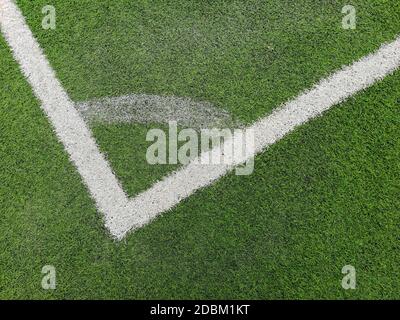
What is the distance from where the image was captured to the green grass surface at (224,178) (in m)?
3.31

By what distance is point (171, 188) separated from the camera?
11.2 feet

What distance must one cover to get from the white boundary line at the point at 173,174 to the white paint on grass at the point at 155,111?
146mm

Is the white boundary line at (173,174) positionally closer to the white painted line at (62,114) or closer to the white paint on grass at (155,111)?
the white painted line at (62,114)

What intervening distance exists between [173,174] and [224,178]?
1.22 ft

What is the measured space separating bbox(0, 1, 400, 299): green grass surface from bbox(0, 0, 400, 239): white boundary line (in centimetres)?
7

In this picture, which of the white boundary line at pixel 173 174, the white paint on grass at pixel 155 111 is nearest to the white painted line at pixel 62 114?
the white boundary line at pixel 173 174

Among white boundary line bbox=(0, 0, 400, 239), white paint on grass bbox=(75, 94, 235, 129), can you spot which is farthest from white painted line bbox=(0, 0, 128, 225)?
white paint on grass bbox=(75, 94, 235, 129)

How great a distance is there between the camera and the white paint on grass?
3553 millimetres

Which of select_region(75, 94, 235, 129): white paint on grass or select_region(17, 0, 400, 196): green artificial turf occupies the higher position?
select_region(17, 0, 400, 196): green artificial turf

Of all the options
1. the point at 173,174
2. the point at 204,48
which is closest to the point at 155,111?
the point at 173,174

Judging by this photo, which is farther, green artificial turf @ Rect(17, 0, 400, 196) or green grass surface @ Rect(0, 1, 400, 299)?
green artificial turf @ Rect(17, 0, 400, 196)

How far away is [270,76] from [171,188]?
1130mm

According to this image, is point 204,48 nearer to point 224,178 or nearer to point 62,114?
point 224,178

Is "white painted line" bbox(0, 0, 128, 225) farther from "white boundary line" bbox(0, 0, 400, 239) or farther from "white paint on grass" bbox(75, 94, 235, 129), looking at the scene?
"white paint on grass" bbox(75, 94, 235, 129)
